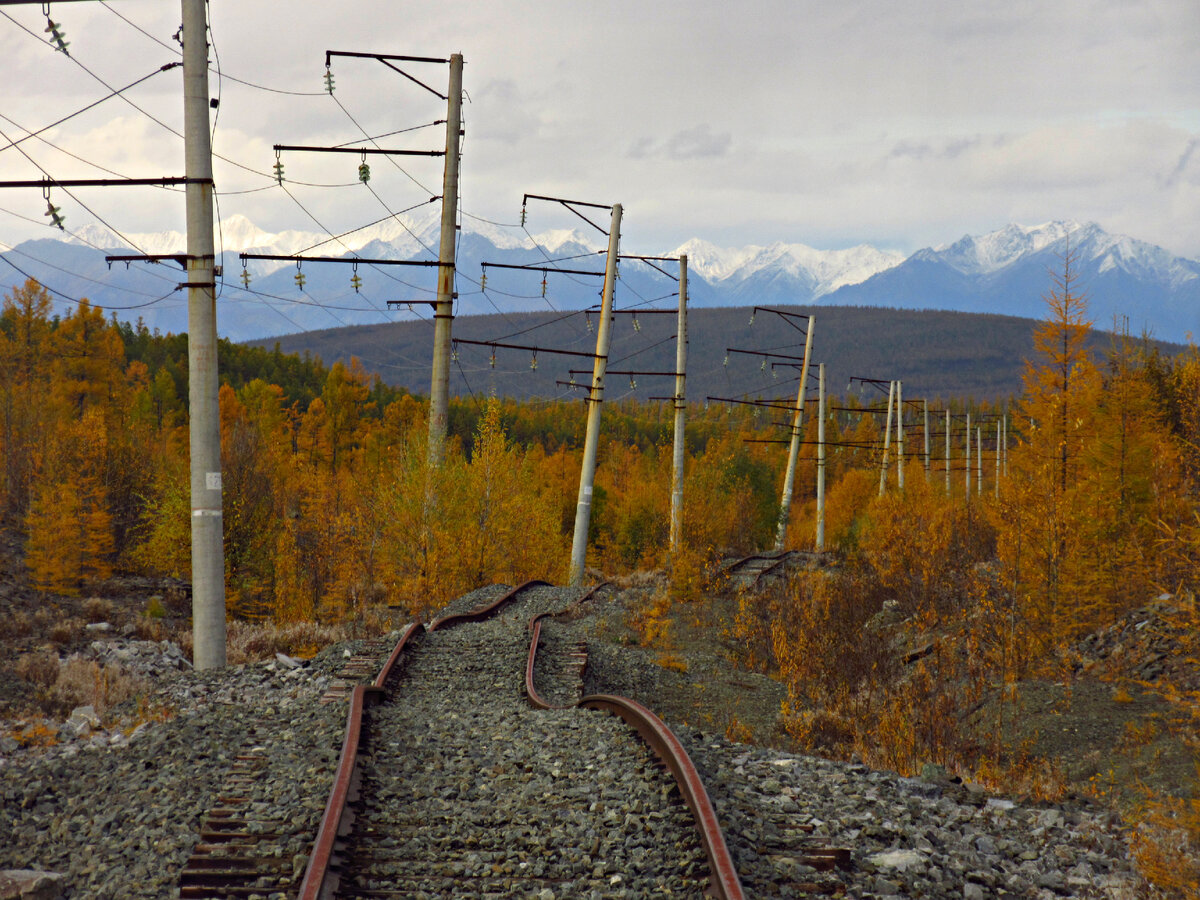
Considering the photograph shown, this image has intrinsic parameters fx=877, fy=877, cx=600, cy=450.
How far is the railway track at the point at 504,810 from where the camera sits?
4766 millimetres

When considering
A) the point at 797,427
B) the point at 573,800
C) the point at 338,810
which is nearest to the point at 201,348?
the point at 338,810

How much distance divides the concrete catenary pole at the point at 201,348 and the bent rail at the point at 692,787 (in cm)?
569

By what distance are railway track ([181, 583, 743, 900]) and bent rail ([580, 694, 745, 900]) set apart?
0.01m

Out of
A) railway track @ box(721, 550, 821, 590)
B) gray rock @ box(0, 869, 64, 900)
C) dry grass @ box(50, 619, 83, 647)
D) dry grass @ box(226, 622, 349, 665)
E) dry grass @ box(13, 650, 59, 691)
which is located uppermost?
gray rock @ box(0, 869, 64, 900)

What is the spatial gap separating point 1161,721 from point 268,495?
26060mm

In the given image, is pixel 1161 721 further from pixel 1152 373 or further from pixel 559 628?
pixel 1152 373

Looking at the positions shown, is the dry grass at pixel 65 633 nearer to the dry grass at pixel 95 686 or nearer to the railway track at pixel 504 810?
the dry grass at pixel 95 686

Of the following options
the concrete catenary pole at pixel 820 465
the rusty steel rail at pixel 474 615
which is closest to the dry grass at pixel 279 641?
the rusty steel rail at pixel 474 615

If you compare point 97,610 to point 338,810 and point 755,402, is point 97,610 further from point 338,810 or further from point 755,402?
point 338,810

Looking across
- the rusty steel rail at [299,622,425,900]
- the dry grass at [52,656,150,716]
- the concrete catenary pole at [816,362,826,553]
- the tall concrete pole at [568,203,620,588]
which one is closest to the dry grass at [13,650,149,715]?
the dry grass at [52,656,150,716]

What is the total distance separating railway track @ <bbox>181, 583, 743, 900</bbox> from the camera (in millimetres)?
4766

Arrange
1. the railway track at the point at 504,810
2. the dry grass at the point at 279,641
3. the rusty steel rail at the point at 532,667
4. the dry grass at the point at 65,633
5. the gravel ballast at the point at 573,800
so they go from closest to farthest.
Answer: the railway track at the point at 504,810 < the gravel ballast at the point at 573,800 < the rusty steel rail at the point at 532,667 < the dry grass at the point at 279,641 < the dry grass at the point at 65,633

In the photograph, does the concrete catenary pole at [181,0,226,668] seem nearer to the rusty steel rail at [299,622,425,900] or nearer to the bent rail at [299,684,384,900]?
the rusty steel rail at [299,622,425,900]

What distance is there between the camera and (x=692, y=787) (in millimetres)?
5668
